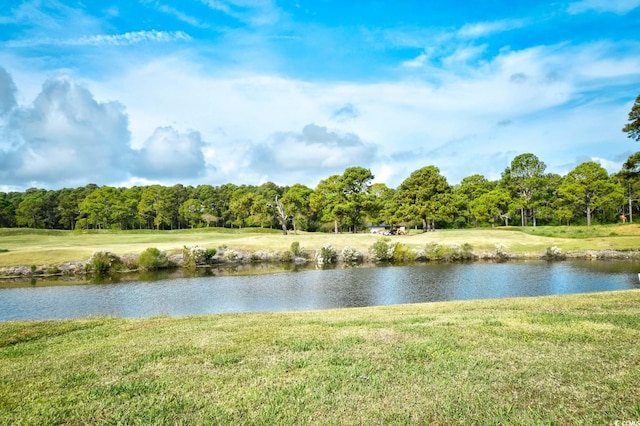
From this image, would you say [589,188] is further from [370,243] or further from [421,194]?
[370,243]

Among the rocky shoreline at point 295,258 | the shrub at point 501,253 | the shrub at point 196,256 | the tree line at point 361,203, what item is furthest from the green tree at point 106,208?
the shrub at point 501,253

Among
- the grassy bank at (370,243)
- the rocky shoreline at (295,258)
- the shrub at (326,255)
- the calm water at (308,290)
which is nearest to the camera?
the calm water at (308,290)

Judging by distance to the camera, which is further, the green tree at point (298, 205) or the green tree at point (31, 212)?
the green tree at point (31, 212)

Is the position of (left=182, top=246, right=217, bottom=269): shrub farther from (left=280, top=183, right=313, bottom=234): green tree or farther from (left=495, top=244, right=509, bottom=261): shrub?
(left=495, top=244, right=509, bottom=261): shrub

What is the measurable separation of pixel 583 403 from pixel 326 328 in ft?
26.0

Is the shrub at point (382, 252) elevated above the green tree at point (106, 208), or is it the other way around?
the green tree at point (106, 208)

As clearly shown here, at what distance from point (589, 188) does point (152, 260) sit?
84.3m

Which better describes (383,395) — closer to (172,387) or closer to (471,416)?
(471,416)

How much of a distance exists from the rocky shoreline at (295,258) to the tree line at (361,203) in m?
21.8

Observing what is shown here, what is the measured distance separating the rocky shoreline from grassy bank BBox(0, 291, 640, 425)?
39.6 meters

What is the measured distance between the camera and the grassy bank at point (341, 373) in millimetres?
6902

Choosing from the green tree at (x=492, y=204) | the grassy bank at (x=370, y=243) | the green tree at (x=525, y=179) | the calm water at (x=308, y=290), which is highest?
the green tree at (x=525, y=179)

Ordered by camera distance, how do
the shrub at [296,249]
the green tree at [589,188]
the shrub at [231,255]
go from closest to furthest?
the shrub at [231,255]
the shrub at [296,249]
the green tree at [589,188]

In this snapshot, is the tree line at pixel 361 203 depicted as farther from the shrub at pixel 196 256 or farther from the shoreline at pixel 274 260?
the shrub at pixel 196 256
